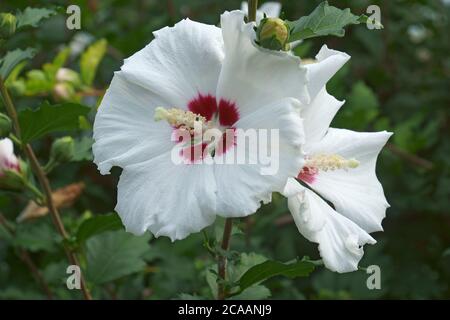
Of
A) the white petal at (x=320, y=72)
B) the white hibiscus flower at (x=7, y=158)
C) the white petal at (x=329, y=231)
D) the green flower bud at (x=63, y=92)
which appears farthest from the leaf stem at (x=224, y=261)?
the green flower bud at (x=63, y=92)

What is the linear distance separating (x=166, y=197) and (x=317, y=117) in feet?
0.96

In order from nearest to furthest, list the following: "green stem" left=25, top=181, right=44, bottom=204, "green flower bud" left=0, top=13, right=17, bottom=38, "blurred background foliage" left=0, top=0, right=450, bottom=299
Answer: "green flower bud" left=0, top=13, right=17, bottom=38
"green stem" left=25, top=181, right=44, bottom=204
"blurred background foliage" left=0, top=0, right=450, bottom=299

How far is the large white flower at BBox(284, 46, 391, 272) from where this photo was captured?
45.5 inches

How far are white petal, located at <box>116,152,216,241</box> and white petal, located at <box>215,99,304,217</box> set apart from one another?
0.08ft

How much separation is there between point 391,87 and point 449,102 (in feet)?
0.75

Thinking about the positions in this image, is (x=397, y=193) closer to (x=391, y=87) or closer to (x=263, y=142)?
(x=391, y=87)

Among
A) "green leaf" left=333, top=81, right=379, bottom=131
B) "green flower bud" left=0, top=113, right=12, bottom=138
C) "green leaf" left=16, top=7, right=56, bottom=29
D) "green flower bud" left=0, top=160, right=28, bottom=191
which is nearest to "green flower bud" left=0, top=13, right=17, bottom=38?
"green leaf" left=16, top=7, right=56, bottom=29

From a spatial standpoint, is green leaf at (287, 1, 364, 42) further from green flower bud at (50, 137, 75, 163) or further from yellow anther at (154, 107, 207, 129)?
green flower bud at (50, 137, 75, 163)

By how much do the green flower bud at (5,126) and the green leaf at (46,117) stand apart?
2cm

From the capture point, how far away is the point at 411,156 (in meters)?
2.35

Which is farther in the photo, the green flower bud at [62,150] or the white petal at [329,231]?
the green flower bud at [62,150]

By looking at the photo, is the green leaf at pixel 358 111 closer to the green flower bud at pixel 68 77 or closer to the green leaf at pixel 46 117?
the green flower bud at pixel 68 77

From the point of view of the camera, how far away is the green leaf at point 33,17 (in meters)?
1.46
